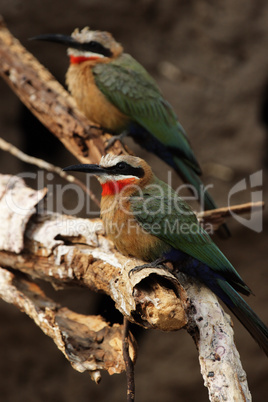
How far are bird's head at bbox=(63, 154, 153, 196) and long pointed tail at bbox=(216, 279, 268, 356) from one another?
0.49m

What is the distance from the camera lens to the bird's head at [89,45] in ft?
8.26

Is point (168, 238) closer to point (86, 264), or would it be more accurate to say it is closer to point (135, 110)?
point (86, 264)

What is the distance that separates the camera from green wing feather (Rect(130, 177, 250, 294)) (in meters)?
1.61

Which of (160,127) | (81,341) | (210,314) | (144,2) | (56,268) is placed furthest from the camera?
(144,2)

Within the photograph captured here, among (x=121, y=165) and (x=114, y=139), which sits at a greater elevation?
(x=114, y=139)

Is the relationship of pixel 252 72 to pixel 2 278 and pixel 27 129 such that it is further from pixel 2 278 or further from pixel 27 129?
pixel 2 278

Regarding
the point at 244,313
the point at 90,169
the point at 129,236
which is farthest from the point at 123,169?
the point at 244,313

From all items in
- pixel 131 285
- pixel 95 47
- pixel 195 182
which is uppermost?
pixel 95 47

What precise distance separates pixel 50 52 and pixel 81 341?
7.83 ft

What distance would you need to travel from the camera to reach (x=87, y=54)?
2.51 metres

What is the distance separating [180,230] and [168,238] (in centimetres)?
5

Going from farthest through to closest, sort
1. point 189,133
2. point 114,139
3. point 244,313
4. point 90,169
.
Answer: point 189,133, point 114,139, point 90,169, point 244,313

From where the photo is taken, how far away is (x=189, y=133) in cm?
335

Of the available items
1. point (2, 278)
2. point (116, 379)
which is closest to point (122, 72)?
point (2, 278)
